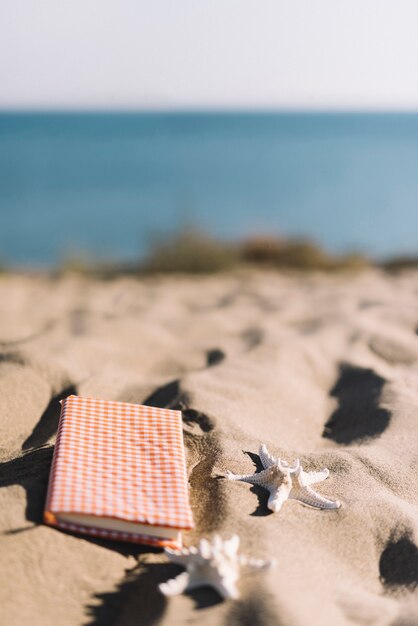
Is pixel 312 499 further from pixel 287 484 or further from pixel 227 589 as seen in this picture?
pixel 227 589

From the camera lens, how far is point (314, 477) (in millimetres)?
2363

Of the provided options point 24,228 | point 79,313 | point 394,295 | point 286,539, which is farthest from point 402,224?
point 286,539

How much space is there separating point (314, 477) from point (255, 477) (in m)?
0.22

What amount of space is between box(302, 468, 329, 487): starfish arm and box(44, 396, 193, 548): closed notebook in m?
0.43

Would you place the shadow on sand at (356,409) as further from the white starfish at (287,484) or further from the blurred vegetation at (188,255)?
the blurred vegetation at (188,255)

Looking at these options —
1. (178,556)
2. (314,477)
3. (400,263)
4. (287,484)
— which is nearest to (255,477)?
(287,484)

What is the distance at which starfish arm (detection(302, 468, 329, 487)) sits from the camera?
2299mm

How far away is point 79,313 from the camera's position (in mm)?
4617

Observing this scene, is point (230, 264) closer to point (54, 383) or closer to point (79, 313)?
point (79, 313)

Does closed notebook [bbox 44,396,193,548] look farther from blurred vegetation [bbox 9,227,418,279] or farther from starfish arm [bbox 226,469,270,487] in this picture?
blurred vegetation [bbox 9,227,418,279]

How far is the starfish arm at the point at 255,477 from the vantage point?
2.27 meters

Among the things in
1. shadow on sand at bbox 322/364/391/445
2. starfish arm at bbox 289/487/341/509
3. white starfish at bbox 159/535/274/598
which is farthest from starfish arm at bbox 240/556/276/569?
shadow on sand at bbox 322/364/391/445

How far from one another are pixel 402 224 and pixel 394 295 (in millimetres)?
8621

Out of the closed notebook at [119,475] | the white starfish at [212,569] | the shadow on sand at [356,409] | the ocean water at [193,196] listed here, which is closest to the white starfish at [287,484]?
the closed notebook at [119,475]
